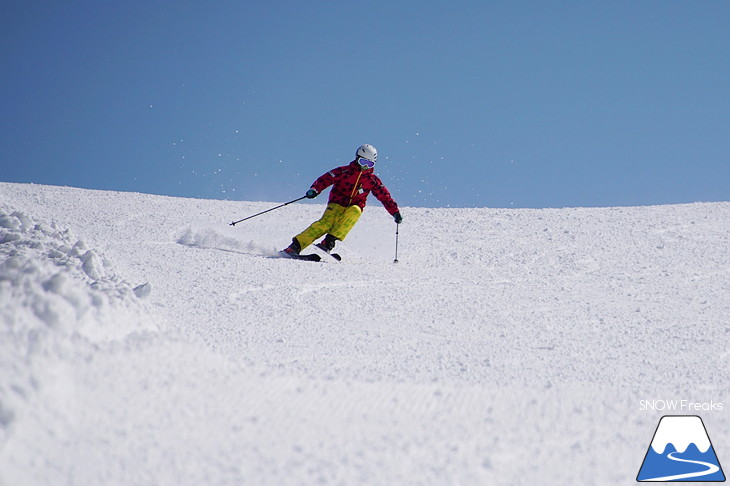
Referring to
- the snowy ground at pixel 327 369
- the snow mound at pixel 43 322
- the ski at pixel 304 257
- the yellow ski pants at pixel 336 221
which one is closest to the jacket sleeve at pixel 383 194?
the yellow ski pants at pixel 336 221

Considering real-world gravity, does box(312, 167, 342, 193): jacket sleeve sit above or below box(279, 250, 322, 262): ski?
above

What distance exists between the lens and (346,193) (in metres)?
7.68

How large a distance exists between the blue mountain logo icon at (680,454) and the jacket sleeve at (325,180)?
5497mm

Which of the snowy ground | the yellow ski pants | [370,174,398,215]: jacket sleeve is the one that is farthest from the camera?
[370,174,398,215]: jacket sleeve

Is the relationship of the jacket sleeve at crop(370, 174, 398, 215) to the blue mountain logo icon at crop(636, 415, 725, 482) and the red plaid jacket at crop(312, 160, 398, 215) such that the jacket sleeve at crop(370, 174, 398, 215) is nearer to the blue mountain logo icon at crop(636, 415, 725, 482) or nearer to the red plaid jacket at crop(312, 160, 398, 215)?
the red plaid jacket at crop(312, 160, 398, 215)

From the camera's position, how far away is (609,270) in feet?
23.1

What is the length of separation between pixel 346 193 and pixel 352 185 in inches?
4.7

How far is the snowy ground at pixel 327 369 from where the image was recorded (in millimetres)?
2100

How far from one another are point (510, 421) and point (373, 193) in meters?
5.51

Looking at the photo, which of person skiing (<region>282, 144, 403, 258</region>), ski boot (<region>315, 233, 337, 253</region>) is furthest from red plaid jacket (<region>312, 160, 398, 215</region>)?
ski boot (<region>315, 233, 337, 253</region>)

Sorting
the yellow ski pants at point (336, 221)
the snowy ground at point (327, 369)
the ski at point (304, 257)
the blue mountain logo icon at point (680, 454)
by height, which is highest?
the yellow ski pants at point (336, 221)

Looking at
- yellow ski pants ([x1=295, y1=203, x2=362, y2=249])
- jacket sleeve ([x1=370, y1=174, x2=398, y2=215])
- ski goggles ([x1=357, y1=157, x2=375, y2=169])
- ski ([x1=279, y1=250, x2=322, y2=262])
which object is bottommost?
ski ([x1=279, y1=250, x2=322, y2=262])

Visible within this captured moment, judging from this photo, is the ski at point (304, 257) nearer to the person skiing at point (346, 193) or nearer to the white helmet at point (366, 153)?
the person skiing at point (346, 193)

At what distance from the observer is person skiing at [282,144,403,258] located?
7586 mm
